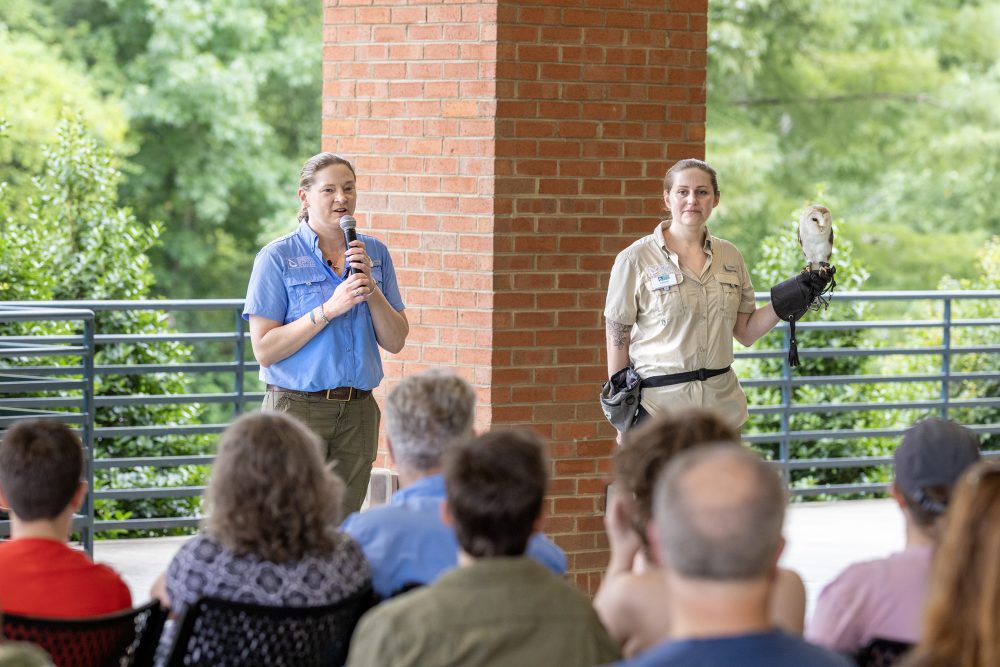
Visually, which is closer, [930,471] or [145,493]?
[930,471]

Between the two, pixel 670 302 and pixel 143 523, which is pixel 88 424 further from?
pixel 670 302

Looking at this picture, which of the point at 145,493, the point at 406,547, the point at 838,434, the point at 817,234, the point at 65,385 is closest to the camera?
the point at 406,547

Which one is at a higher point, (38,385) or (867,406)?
(38,385)

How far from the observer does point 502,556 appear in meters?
2.54

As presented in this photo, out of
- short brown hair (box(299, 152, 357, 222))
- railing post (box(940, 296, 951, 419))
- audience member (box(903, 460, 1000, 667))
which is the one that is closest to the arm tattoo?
short brown hair (box(299, 152, 357, 222))

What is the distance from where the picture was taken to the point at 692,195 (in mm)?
5090

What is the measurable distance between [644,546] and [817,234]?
2513mm

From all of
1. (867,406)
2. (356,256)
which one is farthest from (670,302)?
(867,406)

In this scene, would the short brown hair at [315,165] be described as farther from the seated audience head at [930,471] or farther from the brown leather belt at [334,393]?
the seated audience head at [930,471]

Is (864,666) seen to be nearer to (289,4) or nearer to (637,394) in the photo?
(637,394)

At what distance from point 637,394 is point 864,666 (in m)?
2.53

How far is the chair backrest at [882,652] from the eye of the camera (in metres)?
2.68

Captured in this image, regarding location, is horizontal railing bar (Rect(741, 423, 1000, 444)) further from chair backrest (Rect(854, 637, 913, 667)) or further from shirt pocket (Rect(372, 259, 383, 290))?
chair backrest (Rect(854, 637, 913, 667))

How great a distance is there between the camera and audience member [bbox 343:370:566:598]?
317 centimetres
